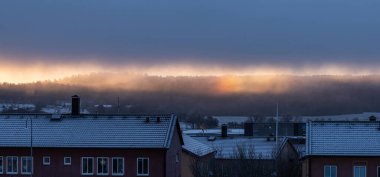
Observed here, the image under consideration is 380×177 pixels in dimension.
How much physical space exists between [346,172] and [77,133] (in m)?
20.7

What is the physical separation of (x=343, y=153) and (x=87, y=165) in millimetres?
19296

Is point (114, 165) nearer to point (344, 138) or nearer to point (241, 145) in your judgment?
point (344, 138)

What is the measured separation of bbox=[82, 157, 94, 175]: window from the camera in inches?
2192

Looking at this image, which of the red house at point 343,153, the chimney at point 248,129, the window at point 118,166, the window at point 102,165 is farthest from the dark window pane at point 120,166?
the chimney at point 248,129

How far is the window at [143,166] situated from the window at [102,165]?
2.51 m

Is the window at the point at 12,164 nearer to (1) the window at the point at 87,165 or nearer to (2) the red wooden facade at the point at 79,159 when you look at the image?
(2) the red wooden facade at the point at 79,159

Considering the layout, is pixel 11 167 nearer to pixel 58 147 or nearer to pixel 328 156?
pixel 58 147

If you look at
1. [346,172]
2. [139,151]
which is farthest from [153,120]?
[346,172]

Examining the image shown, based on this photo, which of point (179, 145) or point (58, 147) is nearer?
point (58, 147)

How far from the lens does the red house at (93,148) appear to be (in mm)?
55062

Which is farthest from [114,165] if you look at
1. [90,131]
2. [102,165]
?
[90,131]

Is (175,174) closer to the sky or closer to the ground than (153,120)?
closer to the ground

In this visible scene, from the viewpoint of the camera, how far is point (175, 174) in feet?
194

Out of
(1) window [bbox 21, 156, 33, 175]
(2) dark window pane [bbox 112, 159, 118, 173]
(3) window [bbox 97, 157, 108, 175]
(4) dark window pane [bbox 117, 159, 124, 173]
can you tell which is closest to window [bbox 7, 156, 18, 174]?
(1) window [bbox 21, 156, 33, 175]
